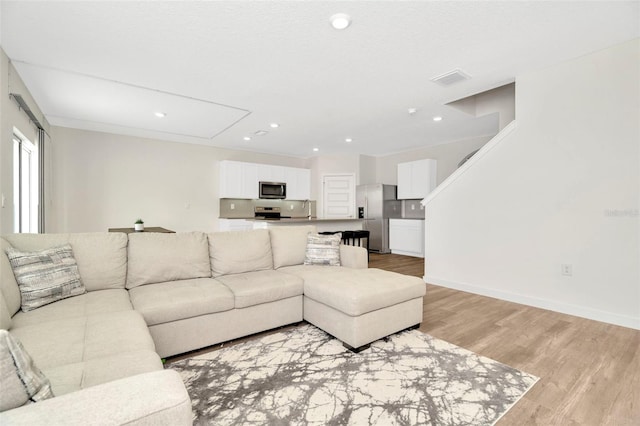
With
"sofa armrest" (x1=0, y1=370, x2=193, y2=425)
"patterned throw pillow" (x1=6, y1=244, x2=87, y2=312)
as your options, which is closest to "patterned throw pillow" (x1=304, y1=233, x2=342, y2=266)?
"patterned throw pillow" (x1=6, y1=244, x2=87, y2=312)

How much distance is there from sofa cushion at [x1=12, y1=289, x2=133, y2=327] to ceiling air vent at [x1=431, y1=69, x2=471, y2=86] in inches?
143

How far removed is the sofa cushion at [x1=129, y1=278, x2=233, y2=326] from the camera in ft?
6.57

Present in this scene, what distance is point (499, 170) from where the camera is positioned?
3.46 metres

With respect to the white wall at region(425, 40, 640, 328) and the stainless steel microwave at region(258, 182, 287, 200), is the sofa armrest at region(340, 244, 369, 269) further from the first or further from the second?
the stainless steel microwave at region(258, 182, 287, 200)

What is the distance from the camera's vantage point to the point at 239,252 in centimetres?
288

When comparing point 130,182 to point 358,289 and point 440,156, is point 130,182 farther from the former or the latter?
point 440,156

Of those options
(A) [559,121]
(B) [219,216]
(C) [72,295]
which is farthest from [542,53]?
(B) [219,216]

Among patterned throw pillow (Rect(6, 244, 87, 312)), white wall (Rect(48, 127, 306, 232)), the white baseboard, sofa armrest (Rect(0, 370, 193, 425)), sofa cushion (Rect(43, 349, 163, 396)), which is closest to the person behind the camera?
sofa armrest (Rect(0, 370, 193, 425))

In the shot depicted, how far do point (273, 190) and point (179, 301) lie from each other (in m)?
5.34

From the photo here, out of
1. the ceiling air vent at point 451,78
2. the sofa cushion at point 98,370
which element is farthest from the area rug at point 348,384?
the ceiling air vent at point 451,78

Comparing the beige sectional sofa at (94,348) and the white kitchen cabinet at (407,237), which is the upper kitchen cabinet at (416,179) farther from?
the beige sectional sofa at (94,348)

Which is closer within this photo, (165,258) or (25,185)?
(165,258)

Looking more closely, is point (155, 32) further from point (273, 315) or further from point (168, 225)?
point (168, 225)

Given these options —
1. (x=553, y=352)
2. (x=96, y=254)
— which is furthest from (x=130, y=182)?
(x=553, y=352)
